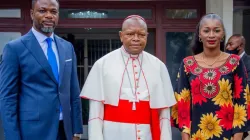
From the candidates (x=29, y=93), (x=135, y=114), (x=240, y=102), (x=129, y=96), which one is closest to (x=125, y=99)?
(x=129, y=96)

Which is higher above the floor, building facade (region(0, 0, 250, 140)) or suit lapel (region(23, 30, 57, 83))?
building facade (region(0, 0, 250, 140))

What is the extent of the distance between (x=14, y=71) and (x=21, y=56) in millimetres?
140

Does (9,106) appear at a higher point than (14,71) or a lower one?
lower

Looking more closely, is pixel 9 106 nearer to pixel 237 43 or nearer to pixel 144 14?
pixel 237 43

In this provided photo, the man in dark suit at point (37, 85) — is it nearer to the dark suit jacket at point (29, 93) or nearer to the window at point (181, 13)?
the dark suit jacket at point (29, 93)

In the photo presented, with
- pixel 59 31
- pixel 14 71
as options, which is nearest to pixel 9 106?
pixel 14 71

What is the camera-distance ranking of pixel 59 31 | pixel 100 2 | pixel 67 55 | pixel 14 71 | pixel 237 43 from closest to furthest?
pixel 14 71 < pixel 67 55 < pixel 237 43 < pixel 100 2 < pixel 59 31

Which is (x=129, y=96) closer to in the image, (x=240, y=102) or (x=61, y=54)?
(x=61, y=54)

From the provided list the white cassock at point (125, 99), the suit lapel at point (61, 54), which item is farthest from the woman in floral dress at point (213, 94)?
the suit lapel at point (61, 54)

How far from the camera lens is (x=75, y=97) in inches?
162

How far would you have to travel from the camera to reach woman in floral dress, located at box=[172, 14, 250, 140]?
12.4ft

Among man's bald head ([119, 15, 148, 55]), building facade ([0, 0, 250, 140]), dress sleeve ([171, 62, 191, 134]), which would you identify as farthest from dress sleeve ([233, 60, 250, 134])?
building facade ([0, 0, 250, 140])

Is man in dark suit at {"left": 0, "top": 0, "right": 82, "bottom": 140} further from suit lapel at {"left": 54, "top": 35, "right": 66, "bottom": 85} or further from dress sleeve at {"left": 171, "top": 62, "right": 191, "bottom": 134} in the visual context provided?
dress sleeve at {"left": 171, "top": 62, "right": 191, "bottom": 134}

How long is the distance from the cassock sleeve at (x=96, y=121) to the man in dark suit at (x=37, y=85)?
276 mm
